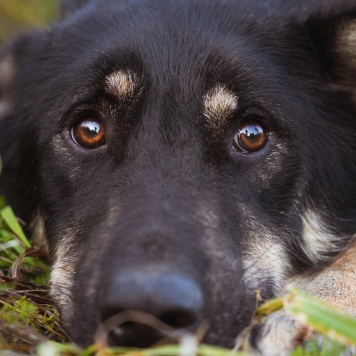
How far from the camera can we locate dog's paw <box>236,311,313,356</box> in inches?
110

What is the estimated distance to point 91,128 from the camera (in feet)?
12.5

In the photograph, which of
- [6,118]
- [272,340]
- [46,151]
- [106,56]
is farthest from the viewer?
[6,118]

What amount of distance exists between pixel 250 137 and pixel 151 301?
149 cm

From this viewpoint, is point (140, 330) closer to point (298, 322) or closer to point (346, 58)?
point (298, 322)

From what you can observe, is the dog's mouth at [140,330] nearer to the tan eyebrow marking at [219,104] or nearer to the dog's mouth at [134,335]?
the dog's mouth at [134,335]

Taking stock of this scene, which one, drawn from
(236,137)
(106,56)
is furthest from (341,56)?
(106,56)

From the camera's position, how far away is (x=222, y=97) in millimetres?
3605

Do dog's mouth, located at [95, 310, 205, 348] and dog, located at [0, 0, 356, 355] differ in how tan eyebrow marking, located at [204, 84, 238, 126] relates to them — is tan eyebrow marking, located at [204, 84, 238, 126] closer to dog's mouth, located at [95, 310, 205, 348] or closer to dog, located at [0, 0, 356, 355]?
dog, located at [0, 0, 356, 355]

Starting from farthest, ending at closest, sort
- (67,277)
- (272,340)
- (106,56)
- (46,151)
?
(46,151)
(106,56)
(67,277)
(272,340)

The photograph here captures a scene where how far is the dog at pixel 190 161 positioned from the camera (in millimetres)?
2840

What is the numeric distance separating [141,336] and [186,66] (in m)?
1.71

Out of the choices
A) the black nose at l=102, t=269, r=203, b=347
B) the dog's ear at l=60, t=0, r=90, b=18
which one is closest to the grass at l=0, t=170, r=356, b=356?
the black nose at l=102, t=269, r=203, b=347

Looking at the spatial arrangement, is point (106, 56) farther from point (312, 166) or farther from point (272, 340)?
point (272, 340)

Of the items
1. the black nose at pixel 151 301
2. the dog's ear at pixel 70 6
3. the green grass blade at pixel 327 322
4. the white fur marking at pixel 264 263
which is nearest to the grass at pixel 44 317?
the green grass blade at pixel 327 322
